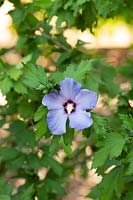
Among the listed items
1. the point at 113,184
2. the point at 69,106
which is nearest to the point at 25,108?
the point at 113,184

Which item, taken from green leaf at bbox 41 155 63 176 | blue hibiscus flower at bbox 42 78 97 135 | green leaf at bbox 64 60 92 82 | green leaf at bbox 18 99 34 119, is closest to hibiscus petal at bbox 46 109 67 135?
blue hibiscus flower at bbox 42 78 97 135

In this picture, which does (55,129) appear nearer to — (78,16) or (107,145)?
(107,145)

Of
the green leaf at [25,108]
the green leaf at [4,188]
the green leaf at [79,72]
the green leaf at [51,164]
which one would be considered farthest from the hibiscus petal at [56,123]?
the green leaf at [51,164]

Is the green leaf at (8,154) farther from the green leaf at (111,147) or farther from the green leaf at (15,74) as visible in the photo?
the green leaf at (111,147)

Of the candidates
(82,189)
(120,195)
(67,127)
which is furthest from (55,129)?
(82,189)

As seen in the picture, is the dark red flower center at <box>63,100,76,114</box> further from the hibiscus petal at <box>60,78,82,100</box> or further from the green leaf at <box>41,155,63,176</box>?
the green leaf at <box>41,155,63,176</box>

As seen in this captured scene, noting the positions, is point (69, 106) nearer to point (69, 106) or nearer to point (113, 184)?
point (69, 106)
